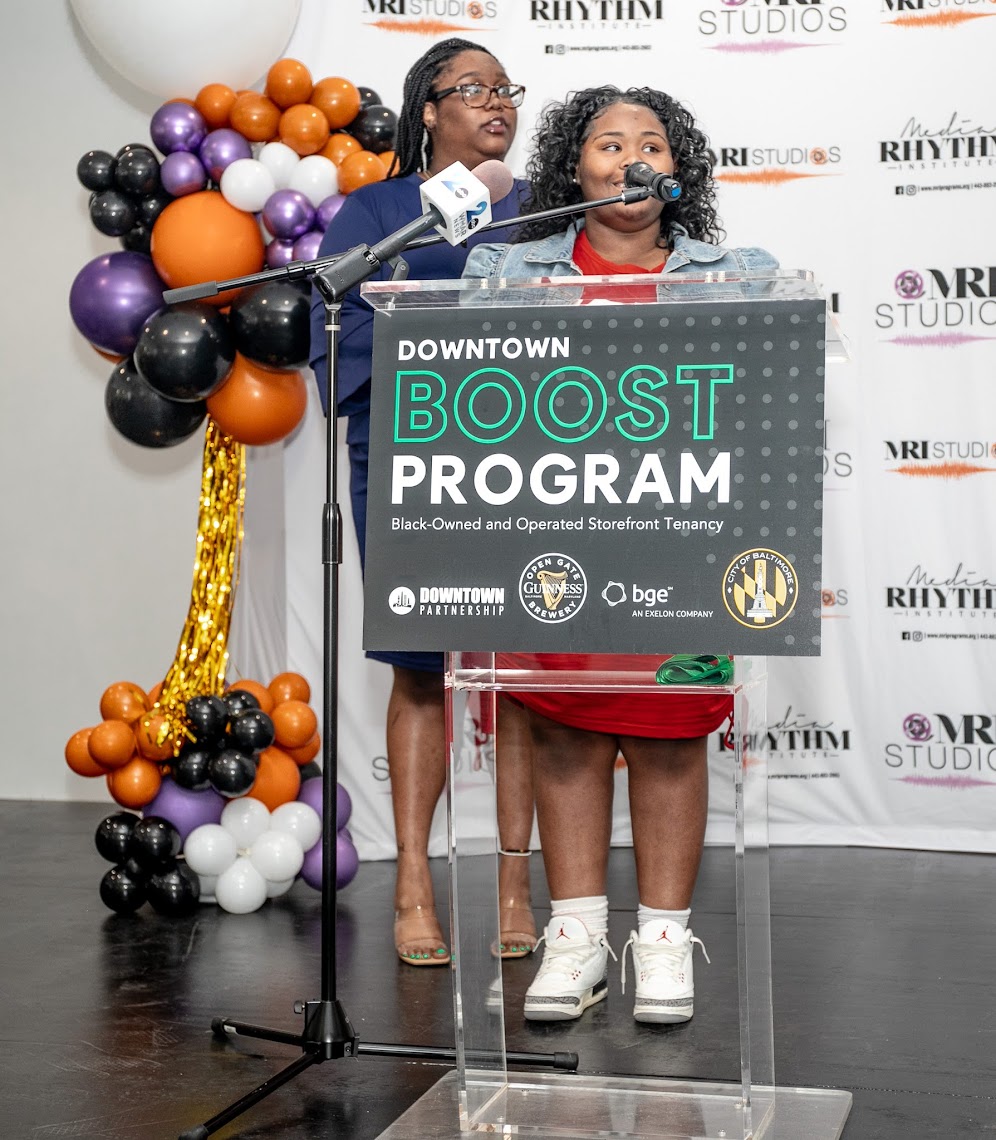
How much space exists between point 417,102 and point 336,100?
0.40 m

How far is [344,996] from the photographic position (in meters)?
2.49

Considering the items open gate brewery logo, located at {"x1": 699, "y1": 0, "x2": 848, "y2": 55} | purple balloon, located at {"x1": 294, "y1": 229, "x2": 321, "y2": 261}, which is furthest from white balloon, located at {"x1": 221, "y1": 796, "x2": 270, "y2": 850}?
open gate brewery logo, located at {"x1": 699, "y1": 0, "x2": 848, "y2": 55}

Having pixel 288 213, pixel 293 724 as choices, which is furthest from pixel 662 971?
pixel 288 213

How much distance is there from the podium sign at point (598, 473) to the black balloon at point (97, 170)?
174cm

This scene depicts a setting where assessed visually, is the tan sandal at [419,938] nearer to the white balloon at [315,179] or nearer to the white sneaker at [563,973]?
the white sneaker at [563,973]

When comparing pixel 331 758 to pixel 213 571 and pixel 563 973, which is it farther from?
pixel 213 571

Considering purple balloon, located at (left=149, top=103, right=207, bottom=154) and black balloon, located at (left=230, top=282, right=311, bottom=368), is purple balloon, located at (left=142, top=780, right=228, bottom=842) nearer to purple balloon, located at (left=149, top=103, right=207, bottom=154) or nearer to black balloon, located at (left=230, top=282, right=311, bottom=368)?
black balloon, located at (left=230, top=282, right=311, bottom=368)

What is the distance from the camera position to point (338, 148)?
10.8 ft

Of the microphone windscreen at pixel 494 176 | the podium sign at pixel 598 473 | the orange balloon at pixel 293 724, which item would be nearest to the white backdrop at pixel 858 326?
the orange balloon at pixel 293 724

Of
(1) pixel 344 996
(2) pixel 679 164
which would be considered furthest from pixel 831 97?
(1) pixel 344 996

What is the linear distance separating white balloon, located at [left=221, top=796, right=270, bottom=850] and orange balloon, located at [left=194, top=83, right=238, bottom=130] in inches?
58.1

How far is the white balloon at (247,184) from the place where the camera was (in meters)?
3.16

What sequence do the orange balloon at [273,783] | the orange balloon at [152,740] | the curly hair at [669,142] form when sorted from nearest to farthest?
the curly hair at [669,142]
the orange balloon at [152,740]
the orange balloon at [273,783]

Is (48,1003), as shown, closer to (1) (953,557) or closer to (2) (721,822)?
(2) (721,822)
